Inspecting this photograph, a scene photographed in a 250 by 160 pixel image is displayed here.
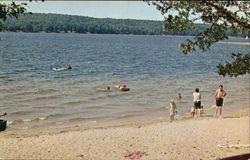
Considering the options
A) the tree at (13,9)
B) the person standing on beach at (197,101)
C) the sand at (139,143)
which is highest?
the tree at (13,9)

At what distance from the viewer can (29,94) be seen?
103ft

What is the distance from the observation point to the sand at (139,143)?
14445 mm

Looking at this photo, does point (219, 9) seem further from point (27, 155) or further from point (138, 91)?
point (138, 91)

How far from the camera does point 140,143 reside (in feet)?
53.3

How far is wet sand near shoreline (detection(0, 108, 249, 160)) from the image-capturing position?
14492mm

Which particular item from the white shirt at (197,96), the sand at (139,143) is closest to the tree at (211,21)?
the sand at (139,143)

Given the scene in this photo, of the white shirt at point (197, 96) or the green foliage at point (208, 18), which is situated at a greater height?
the green foliage at point (208, 18)

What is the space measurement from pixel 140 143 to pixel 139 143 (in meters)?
0.04

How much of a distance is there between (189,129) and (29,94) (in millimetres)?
16652

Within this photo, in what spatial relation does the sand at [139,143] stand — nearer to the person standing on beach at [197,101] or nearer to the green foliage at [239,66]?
the person standing on beach at [197,101]

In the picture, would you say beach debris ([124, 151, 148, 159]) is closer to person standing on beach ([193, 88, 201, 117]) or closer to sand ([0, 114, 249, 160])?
sand ([0, 114, 249, 160])

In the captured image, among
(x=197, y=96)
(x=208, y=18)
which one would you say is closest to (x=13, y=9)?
(x=208, y=18)

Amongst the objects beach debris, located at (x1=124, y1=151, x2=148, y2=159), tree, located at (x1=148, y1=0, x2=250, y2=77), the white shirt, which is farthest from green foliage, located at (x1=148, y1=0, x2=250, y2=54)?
the white shirt

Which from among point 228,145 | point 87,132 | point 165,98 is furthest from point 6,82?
point 228,145
